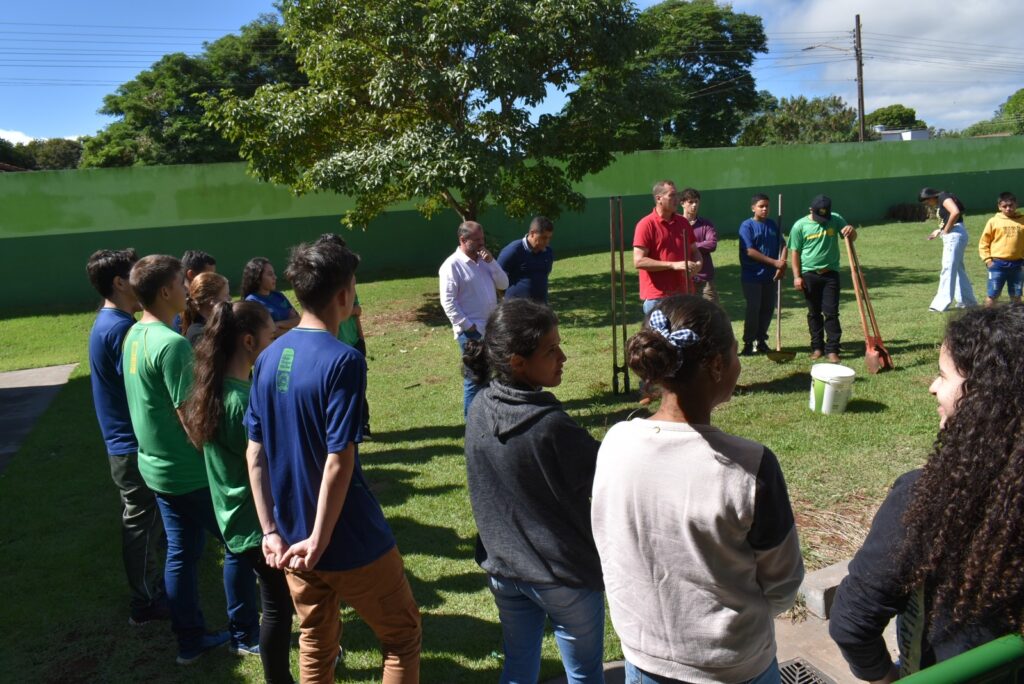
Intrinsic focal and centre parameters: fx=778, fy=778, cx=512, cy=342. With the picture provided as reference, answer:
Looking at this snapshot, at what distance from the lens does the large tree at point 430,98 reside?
12414 millimetres

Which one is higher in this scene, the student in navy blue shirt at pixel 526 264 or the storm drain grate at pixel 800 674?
the student in navy blue shirt at pixel 526 264

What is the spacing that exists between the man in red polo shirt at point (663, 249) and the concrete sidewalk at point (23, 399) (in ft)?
20.9

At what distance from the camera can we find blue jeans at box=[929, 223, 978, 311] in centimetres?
1058

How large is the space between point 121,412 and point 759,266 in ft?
23.9

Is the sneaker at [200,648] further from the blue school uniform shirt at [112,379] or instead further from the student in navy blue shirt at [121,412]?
the blue school uniform shirt at [112,379]

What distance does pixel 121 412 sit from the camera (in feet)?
13.0

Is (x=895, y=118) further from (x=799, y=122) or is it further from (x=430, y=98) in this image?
(x=430, y=98)

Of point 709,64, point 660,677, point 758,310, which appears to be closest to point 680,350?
point 660,677

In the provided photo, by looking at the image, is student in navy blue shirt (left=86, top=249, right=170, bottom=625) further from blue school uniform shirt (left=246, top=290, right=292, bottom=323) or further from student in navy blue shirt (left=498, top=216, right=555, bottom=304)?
student in navy blue shirt (left=498, top=216, right=555, bottom=304)

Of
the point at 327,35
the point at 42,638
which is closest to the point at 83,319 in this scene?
the point at 327,35

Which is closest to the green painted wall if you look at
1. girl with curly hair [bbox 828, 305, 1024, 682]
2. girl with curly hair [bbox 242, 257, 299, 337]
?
girl with curly hair [bbox 242, 257, 299, 337]

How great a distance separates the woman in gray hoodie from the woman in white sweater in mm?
307

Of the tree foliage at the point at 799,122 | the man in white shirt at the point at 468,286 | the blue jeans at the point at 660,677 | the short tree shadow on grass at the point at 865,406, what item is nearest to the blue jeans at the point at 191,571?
the blue jeans at the point at 660,677

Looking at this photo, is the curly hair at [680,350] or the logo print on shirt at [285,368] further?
the logo print on shirt at [285,368]
